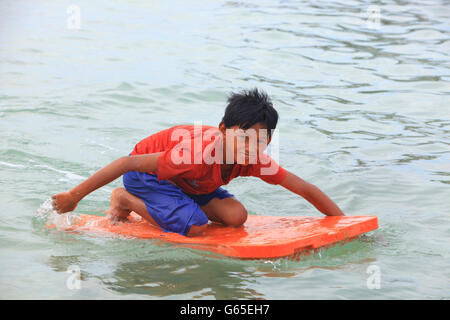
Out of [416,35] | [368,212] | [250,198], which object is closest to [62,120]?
[250,198]

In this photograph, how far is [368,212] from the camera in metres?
4.35

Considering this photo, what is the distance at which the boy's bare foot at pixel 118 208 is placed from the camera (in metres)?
3.79

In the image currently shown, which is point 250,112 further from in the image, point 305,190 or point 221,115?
point 221,115

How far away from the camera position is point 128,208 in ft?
12.5

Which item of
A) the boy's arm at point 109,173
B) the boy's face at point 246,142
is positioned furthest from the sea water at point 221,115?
the boy's face at point 246,142

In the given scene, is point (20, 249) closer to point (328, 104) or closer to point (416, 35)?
point (328, 104)

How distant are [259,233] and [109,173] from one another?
94 cm

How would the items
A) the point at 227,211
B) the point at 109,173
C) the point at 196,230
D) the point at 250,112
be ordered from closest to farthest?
the point at 250,112 < the point at 109,173 < the point at 196,230 < the point at 227,211

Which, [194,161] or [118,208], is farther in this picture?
[118,208]

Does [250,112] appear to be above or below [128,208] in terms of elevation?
above

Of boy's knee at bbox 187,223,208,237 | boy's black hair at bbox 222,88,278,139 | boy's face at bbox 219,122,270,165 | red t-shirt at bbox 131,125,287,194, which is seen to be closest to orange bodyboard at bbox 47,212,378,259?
boy's knee at bbox 187,223,208,237

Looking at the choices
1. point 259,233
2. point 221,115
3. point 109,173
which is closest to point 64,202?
point 109,173

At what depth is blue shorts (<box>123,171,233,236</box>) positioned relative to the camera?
357 cm

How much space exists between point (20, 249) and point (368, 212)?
7.56 ft
